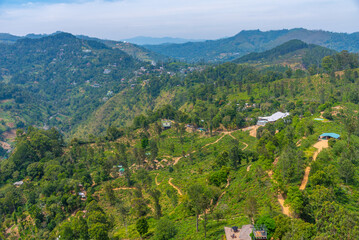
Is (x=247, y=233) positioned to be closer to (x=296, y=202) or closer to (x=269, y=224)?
(x=269, y=224)

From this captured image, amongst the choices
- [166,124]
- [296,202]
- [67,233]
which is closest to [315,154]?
[296,202]

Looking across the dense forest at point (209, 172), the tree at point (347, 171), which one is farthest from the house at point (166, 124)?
the tree at point (347, 171)

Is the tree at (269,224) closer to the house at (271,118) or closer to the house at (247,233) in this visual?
the house at (247,233)

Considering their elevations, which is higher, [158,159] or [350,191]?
[350,191]

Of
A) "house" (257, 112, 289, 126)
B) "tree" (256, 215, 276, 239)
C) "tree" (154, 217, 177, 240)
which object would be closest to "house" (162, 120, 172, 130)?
"house" (257, 112, 289, 126)

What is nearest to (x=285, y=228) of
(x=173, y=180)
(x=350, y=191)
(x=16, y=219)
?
(x=350, y=191)

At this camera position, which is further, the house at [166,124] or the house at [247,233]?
the house at [166,124]

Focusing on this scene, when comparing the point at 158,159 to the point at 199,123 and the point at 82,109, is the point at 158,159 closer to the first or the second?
the point at 199,123

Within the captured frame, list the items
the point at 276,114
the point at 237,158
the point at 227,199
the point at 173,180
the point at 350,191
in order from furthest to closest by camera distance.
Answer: the point at 276,114
the point at 173,180
the point at 237,158
the point at 227,199
the point at 350,191
